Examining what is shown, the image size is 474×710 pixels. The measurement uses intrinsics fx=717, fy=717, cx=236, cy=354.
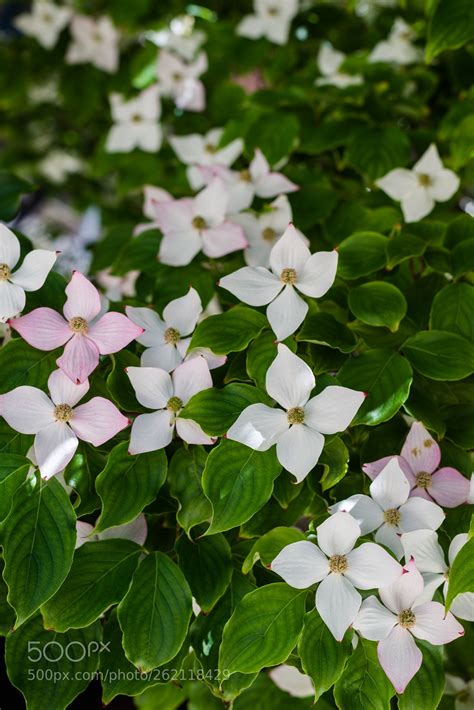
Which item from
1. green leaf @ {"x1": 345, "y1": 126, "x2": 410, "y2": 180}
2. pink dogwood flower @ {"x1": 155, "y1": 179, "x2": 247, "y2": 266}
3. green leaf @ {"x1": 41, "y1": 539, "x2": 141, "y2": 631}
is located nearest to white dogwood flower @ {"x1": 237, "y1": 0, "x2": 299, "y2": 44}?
green leaf @ {"x1": 345, "y1": 126, "x2": 410, "y2": 180}

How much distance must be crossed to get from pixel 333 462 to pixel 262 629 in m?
0.13

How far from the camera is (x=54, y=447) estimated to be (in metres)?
0.52

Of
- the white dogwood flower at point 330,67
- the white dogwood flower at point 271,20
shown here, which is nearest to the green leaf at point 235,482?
the white dogwood flower at point 330,67

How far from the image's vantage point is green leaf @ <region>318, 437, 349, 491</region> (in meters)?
0.51

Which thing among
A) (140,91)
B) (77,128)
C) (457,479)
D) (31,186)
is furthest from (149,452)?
(77,128)

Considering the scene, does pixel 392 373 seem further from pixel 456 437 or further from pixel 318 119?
pixel 318 119

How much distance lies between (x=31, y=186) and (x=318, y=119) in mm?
385

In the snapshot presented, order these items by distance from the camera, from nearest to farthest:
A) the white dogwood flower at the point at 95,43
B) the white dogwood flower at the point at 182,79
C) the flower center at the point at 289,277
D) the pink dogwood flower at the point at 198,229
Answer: the flower center at the point at 289,277, the pink dogwood flower at the point at 198,229, the white dogwood flower at the point at 182,79, the white dogwood flower at the point at 95,43

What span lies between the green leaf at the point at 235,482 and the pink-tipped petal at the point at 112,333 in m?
0.11

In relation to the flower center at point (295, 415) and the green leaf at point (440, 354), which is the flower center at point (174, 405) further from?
the green leaf at point (440, 354)

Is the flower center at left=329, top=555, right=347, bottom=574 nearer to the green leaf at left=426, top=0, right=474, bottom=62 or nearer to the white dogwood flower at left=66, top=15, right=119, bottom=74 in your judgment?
the green leaf at left=426, top=0, right=474, bottom=62

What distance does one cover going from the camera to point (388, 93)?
3.15 ft

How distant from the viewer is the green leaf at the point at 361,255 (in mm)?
646

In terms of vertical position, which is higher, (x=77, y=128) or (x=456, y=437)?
(x=456, y=437)
